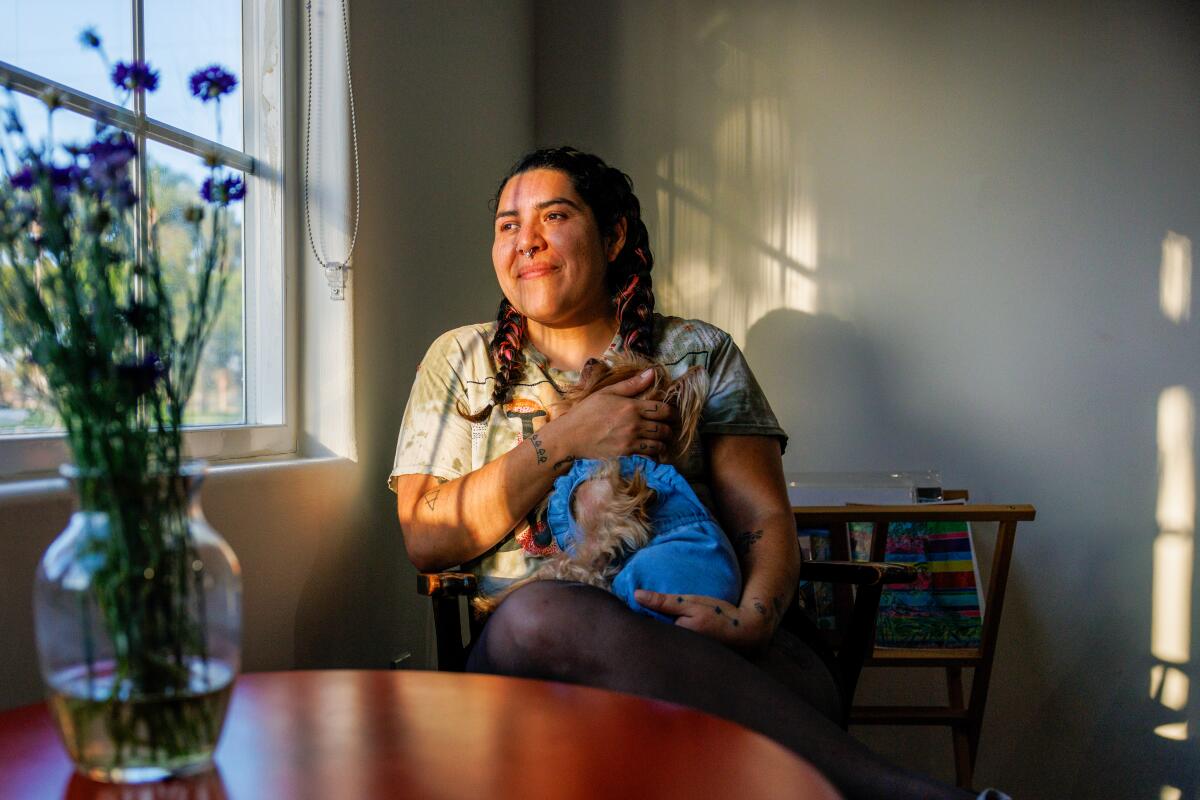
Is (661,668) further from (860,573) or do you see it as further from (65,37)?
(65,37)

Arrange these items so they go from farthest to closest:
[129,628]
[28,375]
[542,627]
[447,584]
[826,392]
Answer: [826,392]
[447,584]
[542,627]
[28,375]
[129,628]

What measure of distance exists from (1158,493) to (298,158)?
241cm

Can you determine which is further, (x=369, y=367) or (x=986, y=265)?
(x=986, y=265)

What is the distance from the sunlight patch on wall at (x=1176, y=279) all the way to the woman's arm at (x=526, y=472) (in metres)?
1.80

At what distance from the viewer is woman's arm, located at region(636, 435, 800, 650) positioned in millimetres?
1485

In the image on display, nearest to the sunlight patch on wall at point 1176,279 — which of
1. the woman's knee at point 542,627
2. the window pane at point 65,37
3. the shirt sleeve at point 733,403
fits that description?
the shirt sleeve at point 733,403

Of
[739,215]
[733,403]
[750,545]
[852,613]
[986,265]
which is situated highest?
[739,215]

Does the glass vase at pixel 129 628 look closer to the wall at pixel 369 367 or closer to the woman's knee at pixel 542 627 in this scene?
the wall at pixel 369 367

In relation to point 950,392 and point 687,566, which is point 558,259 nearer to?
point 687,566

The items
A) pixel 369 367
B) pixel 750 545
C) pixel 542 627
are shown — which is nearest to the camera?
pixel 542 627

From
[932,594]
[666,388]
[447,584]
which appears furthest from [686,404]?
[932,594]

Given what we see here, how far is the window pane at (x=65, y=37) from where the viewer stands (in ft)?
4.20

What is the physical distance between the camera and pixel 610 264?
2.05 metres

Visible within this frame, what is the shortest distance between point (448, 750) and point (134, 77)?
0.59 metres
